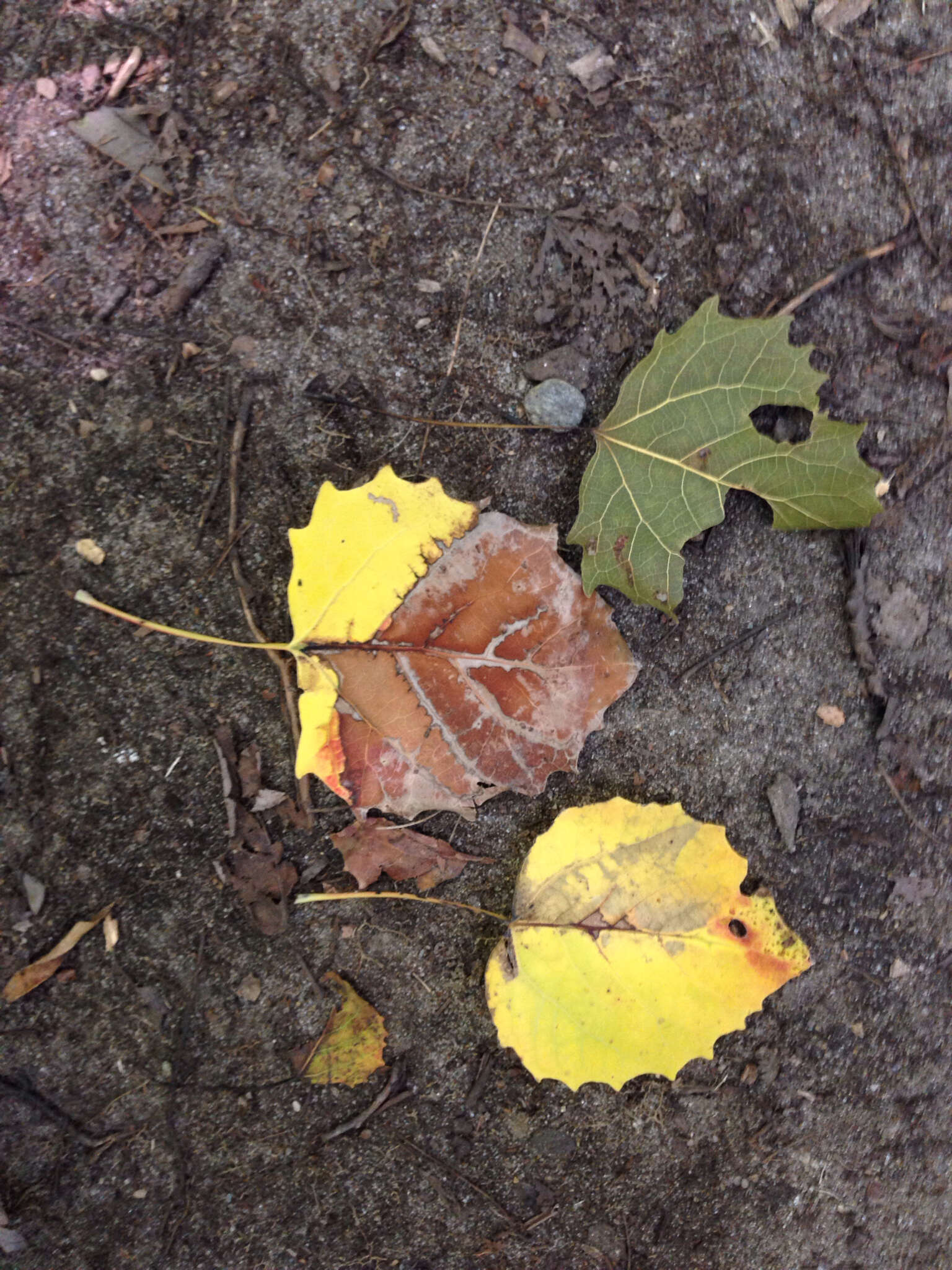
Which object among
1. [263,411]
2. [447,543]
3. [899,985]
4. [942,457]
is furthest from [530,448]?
[899,985]

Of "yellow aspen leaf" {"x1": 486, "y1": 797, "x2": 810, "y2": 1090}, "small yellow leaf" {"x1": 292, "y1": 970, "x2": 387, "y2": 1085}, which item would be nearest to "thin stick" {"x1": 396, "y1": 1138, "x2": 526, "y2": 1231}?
"small yellow leaf" {"x1": 292, "y1": 970, "x2": 387, "y2": 1085}

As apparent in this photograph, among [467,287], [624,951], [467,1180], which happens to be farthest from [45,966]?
[467,287]

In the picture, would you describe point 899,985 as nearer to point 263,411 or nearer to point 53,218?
point 263,411

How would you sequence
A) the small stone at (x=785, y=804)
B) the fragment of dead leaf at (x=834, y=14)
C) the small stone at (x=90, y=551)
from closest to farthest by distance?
1. the small stone at (x=90, y=551)
2. the fragment of dead leaf at (x=834, y=14)
3. the small stone at (x=785, y=804)

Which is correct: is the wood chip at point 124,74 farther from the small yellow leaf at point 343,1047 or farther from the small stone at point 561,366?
the small yellow leaf at point 343,1047

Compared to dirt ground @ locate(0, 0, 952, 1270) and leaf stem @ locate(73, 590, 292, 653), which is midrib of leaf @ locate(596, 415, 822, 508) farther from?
leaf stem @ locate(73, 590, 292, 653)

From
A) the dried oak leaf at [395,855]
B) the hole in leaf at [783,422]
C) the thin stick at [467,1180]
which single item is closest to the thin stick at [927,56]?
the hole in leaf at [783,422]
